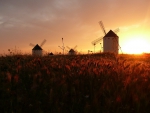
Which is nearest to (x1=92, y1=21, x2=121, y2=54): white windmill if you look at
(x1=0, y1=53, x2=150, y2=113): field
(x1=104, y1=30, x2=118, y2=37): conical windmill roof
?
(x1=104, y1=30, x2=118, y2=37): conical windmill roof

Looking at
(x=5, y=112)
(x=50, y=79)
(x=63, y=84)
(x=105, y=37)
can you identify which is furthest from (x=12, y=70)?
(x=105, y=37)

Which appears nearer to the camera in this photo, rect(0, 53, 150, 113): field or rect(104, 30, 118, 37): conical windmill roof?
rect(0, 53, 150, 113): field

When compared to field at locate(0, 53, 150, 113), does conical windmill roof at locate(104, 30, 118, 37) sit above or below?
above

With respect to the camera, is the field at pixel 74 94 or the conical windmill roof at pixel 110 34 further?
the conical windmill roof at pixel 110 34

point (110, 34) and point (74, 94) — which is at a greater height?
point (110, 34)

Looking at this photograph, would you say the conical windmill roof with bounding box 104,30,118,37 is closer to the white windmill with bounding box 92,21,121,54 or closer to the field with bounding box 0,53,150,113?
the white windmill with bounding box 92,21,121,54

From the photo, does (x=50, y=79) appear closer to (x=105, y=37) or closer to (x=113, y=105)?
(x=113, y=105)

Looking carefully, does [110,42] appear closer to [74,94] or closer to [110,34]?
[110,34]

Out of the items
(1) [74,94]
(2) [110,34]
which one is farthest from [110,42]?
(1) [74,94]

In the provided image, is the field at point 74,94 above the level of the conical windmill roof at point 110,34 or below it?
below

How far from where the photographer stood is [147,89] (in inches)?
287

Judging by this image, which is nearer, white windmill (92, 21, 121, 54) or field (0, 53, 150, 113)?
field (0, 53, 150, 113)

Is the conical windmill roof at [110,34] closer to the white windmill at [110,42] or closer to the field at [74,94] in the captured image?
the white windmill at [110,42]

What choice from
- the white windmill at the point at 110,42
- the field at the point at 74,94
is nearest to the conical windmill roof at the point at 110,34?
the white windmill at the point at 110,42
